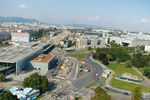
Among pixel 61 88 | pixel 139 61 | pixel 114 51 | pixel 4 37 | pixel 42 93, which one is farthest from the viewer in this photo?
pixel 4 37

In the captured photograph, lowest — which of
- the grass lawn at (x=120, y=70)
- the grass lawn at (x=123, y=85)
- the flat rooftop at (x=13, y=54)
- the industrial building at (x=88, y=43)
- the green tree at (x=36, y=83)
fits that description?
the grass lawn at (x=123, y=85)

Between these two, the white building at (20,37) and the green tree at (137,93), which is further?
the white building at (20,37)

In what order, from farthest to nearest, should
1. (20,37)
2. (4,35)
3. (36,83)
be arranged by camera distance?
(4,35) → (20,37) → (36,83)

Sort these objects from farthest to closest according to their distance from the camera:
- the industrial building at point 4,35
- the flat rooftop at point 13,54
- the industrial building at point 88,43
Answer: the industrial building at point 4,35
the industrial building at point 88,43
the flat rooftop at point 13,54

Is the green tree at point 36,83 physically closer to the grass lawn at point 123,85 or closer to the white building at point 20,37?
the grass lawn at point 123,85

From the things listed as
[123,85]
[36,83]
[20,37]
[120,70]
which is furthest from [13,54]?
[20,37]

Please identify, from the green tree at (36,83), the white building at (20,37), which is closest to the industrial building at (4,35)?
the white building at (20,37)

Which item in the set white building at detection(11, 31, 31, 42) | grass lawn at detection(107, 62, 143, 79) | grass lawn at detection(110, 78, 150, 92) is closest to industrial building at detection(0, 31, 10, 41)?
white building at detection(11, 31, 31, 42)

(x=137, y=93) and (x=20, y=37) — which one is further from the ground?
(x=20, y=37)

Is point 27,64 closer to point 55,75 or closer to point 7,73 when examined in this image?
point 7,73

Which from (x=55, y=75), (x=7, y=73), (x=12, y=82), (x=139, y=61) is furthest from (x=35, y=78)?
(x=139, y=61)

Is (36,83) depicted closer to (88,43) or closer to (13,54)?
(13,54)
